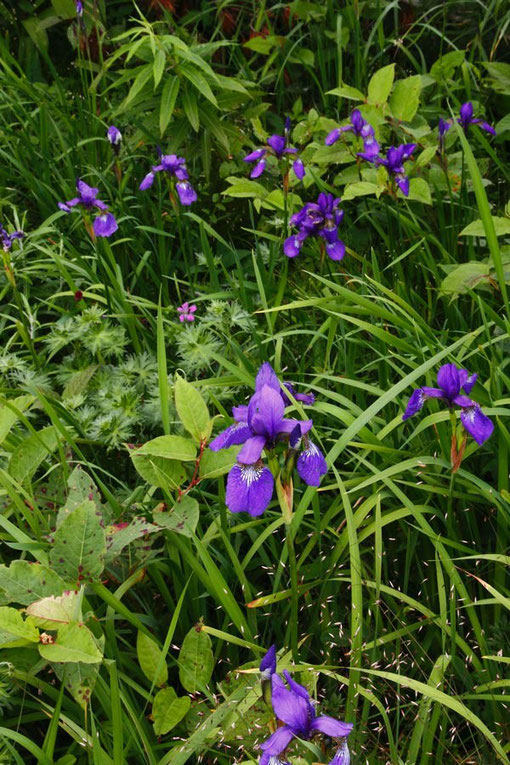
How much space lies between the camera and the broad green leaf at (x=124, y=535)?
172 cm

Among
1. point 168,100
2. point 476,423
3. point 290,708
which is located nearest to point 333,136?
point 168,100

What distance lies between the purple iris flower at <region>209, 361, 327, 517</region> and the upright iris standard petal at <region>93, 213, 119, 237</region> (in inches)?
64.6

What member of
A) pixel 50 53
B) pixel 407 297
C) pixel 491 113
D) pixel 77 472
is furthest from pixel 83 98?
pixel 77 472

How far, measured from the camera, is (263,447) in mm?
1465

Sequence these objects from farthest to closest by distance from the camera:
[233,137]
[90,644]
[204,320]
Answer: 1. [233,137]
2. [204,320]
3. [90,644]

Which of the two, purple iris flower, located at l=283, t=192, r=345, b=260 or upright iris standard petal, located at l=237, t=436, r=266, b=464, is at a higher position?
upright iris standard petal, located at l=237, t=436, r=266, b=464

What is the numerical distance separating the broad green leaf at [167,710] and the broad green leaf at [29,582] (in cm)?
33

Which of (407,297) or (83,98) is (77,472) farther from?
(83,98)

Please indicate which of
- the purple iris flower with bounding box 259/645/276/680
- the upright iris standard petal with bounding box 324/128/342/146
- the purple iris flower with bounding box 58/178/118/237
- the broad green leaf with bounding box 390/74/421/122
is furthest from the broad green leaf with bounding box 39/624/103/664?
the broad green leaf with bounding box 390/74/421/122

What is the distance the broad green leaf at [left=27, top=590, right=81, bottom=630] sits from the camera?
1501mm

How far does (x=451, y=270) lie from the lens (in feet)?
8.79

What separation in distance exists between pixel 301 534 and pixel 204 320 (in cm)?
90

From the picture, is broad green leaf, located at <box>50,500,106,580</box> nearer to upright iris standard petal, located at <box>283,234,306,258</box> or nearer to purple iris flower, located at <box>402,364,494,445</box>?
purple iris flower, located at <box>402,364,494,445</box>

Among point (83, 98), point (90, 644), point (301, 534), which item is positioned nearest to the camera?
point (90, 644)
